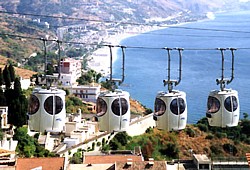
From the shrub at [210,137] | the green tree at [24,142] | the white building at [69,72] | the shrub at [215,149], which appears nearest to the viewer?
the green tree at [24,142]

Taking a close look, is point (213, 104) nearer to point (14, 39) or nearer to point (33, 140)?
point (33, 140)

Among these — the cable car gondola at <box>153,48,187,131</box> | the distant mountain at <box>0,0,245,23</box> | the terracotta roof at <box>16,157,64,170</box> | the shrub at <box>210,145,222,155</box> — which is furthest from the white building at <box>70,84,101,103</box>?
the distant mountain at <box>0,0,245,23</box>

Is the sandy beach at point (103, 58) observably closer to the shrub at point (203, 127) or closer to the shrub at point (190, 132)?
the shrub at point (203, 127)

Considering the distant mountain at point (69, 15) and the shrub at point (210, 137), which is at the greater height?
the distant mountain at point (69, 15)

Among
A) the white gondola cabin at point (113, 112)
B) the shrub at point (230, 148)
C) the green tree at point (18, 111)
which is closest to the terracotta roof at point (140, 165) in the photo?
the green tree at point (18, 111)

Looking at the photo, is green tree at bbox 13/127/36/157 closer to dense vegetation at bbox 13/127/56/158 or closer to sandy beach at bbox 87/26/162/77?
dense vegetation at bbox 13/127/56/158

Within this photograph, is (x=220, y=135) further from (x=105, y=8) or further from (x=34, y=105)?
(x=105, y=8)

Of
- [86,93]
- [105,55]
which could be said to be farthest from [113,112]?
[105,55]
